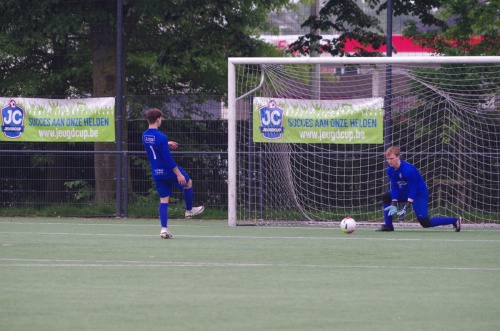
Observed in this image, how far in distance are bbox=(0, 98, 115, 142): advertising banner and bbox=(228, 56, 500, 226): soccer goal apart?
9.25 ft

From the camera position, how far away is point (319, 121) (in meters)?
17.0

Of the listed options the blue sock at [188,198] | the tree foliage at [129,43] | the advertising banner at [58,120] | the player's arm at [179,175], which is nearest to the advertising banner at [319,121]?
the advertising banner at [58,120]

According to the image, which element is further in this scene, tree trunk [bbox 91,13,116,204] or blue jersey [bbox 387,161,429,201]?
tree trunk [bbox 91,13,116,204]

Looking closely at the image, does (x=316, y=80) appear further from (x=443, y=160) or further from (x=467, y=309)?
(x=467, y=309)

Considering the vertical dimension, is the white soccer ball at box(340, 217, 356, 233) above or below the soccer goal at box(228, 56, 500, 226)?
below

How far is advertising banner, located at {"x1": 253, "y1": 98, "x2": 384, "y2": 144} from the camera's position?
16906mm

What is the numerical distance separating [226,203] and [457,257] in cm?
804

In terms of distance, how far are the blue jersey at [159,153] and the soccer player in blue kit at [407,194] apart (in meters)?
3.66

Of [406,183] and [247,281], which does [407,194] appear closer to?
[406,183]

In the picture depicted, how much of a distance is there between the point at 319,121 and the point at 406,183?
2505 millimetres

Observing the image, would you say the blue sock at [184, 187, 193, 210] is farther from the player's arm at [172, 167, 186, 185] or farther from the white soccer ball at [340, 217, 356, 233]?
the white soccer ball at [340, 217, 356, 233]

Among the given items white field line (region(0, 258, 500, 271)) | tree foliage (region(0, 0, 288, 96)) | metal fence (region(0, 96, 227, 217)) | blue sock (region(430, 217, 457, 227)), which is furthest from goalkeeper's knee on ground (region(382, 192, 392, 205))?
tree foliage (region(0, 0, 288, 96))

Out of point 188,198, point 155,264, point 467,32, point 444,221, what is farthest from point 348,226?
point 467,32

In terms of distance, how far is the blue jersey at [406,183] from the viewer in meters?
14.9
